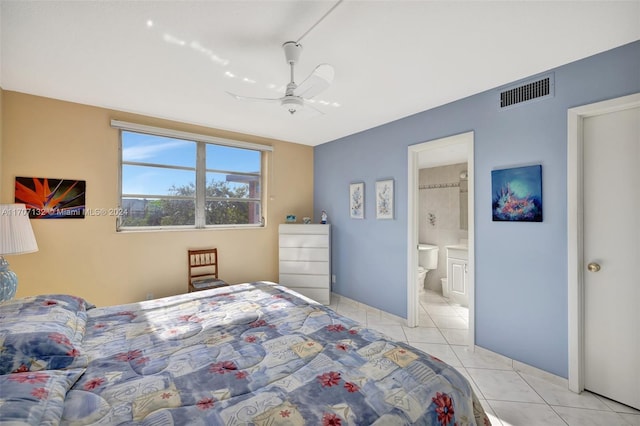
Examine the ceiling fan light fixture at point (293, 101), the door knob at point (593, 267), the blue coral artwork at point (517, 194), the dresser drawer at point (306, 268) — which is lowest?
the dresser drawer at point (306, 268)

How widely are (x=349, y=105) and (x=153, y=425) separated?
298cm

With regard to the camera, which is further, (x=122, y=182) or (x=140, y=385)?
(x=122, y=182)

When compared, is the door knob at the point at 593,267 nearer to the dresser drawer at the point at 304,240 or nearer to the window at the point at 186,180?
the dresser drawer at the point at 304,240

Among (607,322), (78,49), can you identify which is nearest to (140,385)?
(78,49)

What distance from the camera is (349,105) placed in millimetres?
3092

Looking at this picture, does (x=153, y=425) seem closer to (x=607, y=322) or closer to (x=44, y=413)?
(x=44, y=413)

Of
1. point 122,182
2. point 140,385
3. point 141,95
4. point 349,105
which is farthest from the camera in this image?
point 122,182

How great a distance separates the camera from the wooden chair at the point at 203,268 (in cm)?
359

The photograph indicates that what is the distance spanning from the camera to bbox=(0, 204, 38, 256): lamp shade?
2.07m

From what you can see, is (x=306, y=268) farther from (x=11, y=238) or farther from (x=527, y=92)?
(x=527, y=92)

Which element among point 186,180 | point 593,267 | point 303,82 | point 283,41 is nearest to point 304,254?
point 186,180

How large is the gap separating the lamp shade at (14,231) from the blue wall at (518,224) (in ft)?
11.4

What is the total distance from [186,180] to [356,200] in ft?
7.75

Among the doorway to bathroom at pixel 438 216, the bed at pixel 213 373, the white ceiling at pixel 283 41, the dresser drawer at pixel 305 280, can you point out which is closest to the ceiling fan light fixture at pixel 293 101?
the white ceiling at pixel 283 41
